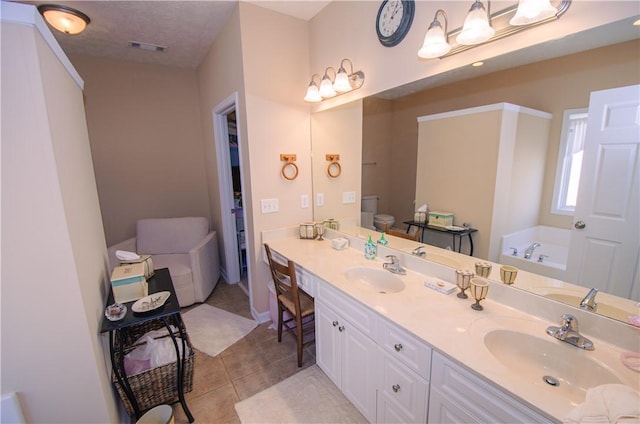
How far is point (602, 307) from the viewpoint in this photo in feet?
3.42

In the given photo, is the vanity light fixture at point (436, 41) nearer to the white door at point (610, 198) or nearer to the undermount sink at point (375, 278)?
the white door at point (610, 198)

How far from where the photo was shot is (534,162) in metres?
1.20

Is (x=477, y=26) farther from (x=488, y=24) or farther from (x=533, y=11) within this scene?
(x=533, y=11)

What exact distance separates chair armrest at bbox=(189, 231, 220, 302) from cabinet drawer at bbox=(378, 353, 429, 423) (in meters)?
2.27

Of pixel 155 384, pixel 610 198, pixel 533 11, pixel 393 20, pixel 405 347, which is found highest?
pixel 393 20

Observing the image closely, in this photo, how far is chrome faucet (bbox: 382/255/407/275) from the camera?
1.72 m

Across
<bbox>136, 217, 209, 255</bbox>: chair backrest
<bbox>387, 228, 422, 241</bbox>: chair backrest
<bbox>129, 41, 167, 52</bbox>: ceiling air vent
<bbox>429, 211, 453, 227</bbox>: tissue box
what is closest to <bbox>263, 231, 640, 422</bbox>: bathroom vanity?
<bbox>387, 228, 422, 241</bbox>: chair backrest

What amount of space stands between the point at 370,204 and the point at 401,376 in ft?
3.95

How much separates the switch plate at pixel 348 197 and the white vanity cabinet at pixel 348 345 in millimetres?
842

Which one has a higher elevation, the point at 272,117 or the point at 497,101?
the point at 272,117

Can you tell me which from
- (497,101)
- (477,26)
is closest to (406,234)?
(497,101)

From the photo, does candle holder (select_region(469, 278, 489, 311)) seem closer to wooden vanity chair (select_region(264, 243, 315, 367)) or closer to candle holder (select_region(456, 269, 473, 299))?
candle holder (select_region(456, 269, 473, 299))

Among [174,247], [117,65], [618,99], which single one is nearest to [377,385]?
[618,99]

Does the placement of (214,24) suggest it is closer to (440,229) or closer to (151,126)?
(151,126)
